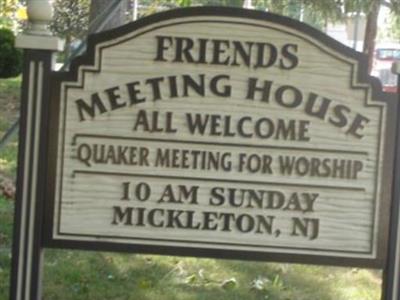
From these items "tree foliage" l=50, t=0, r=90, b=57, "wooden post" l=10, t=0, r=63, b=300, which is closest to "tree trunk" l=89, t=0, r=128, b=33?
"tree foliage" l=50, t=0, r=90, b=57

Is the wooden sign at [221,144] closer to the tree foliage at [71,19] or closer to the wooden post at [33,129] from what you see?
the wooden post at [33,129]

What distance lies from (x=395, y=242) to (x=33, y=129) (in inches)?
59.5

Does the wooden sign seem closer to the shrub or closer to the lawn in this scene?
the lawn

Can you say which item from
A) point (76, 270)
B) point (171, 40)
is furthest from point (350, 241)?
point (76, 270)

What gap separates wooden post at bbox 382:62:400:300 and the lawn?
152cm

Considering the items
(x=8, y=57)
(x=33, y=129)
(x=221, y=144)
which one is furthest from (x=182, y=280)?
(x=8, y=57)

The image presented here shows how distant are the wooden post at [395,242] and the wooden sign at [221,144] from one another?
33 mm

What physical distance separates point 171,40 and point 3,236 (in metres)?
2.88

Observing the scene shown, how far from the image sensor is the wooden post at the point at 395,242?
325 cm

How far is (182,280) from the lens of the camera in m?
4.98

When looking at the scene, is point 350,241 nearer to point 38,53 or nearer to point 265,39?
point 265,39

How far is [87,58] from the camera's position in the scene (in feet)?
10.7

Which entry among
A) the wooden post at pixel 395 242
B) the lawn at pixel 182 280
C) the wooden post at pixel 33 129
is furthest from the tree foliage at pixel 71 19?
the wooden post at pixel 395 242

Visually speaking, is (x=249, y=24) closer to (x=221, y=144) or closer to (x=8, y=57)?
(x=221, y=144)
